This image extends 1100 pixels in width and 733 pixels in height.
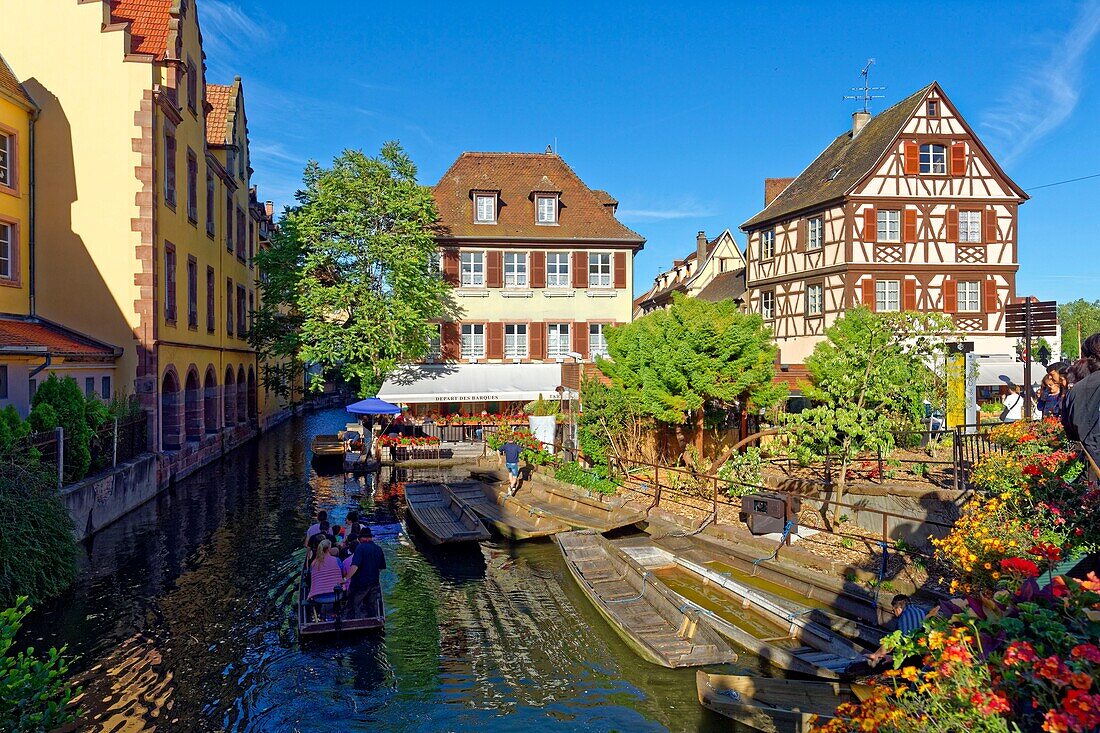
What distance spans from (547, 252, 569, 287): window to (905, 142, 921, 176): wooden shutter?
15.7 meters

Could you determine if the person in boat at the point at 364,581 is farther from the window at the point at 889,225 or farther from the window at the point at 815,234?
the window at the point at 889,225

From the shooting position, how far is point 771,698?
875 cm

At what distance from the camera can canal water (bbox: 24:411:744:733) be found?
9305 mm

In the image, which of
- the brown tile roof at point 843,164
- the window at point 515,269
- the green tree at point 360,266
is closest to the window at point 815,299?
the brown tile roof at point 843,164

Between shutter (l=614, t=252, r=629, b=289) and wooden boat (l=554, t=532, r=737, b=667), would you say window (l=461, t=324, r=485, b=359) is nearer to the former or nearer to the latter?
shutter (l=614, t=252, r=629, b=289)

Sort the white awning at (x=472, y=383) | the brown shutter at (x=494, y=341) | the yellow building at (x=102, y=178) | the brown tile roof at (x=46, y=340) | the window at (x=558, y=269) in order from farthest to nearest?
the window at (x=558, y=269) → the brown shutter at (x=494, y=341) → the white awning at (x=472, y=383) → the yellow building at (x=102, y=178) → the brown tile roof at (x=46, y=340)

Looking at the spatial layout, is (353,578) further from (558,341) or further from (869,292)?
(869,292)

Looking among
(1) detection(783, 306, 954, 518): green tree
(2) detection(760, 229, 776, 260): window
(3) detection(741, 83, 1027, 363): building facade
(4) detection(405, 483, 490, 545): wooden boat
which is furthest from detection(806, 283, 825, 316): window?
(4) detection(405, 483, 490, 545): wooden boat

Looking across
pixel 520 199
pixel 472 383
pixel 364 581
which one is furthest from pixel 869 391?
pixel 520 199

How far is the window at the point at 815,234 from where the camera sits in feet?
112

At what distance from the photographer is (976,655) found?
Answer: 3.86 m

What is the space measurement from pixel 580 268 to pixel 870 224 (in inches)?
510

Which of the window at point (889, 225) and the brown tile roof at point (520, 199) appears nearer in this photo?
the window at point (889, 225)

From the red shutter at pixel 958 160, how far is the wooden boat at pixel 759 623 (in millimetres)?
26991
